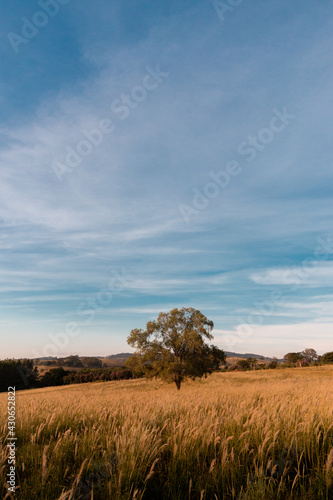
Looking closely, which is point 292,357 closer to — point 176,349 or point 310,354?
point 310,354

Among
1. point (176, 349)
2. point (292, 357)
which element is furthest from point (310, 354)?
point (176, 349)

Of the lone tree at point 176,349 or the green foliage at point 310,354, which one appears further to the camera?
the green foliage at point 310,354

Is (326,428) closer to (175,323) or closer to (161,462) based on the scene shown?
(161,462)

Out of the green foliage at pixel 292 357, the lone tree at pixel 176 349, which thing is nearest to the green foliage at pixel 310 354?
the green foliage at pixel 292 357

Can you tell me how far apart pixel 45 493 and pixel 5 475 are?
1.93 ft

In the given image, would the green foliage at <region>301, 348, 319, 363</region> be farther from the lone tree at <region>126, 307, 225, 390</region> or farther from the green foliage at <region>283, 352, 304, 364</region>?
the lone tree at <region>126, 307, 225, 390</region>

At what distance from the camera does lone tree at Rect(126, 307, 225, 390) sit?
33062 millimetres

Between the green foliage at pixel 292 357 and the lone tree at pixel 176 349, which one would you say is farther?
the green foliage at pixel 292 357

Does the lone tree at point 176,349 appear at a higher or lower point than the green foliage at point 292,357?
higher

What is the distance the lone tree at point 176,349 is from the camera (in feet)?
108

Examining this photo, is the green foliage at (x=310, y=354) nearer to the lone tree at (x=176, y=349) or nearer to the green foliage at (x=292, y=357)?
the green foliage at (x=292, y=357)

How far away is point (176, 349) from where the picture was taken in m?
34.5

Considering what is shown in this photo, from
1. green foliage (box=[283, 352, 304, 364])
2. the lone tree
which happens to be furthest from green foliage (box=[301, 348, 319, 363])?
the lone tree

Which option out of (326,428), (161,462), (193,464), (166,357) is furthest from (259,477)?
(166,357)
